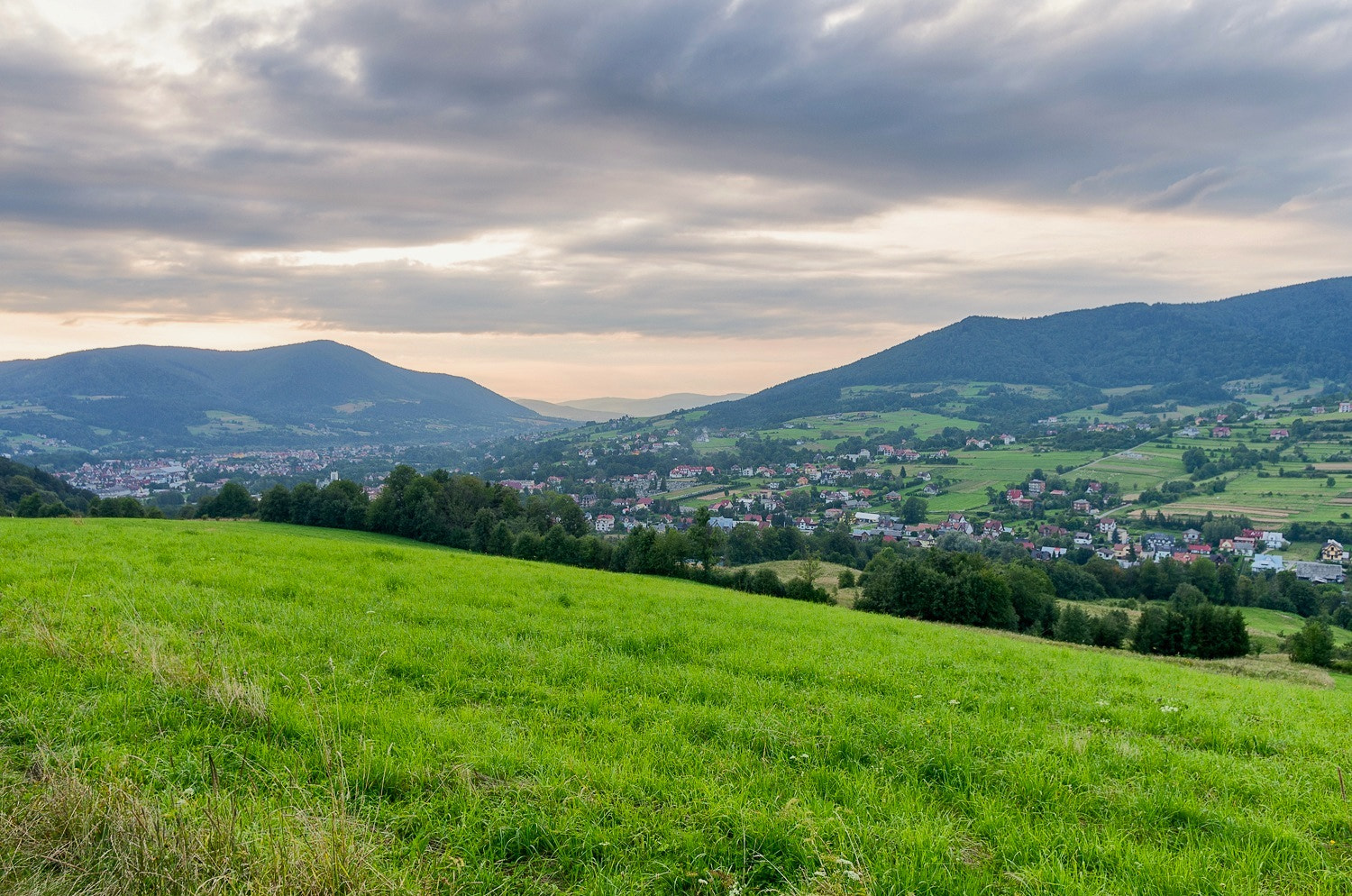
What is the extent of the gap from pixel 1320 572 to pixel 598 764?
124 m

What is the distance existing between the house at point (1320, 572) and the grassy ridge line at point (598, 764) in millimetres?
110285

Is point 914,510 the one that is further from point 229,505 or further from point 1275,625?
point 229,505

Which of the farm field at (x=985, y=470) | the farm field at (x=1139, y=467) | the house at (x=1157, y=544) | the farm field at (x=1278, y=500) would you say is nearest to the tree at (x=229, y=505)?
the farm field at (x=985, y=470)

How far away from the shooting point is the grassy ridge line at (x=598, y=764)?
3672 mm

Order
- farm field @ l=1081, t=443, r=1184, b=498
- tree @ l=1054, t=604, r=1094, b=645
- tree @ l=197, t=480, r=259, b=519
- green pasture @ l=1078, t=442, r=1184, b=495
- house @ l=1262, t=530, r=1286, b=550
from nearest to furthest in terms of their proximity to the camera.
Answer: tree @ l=1054, t=604, r=1094, b=645 → tree @ l=197, t=480, r=259, b=519 → house @ l=1262, t=530, r=1286, b=550 → farm field @ l=1081, t=443, r=1184, b=498 → green pasture @ l=1078, t=442, r=1184, b=495

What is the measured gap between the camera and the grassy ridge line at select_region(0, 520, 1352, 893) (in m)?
Answer: 3.67

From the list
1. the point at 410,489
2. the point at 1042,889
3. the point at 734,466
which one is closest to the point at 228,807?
the point at 1042,889

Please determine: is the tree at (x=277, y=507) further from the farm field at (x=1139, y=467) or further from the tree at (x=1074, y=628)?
the farm field at (x=1139, y=467)

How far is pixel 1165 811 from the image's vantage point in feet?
15.6

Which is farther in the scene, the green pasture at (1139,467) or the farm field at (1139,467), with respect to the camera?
the green pasture at (1139,467)

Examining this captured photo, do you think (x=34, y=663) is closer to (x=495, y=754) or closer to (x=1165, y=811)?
(x=495, y=754)

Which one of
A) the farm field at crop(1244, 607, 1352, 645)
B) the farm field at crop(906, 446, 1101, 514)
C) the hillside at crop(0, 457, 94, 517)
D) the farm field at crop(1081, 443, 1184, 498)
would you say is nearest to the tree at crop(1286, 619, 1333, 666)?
the farm field at crop(1244, 607, 1352, 645)

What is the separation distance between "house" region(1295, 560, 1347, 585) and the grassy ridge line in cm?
11029

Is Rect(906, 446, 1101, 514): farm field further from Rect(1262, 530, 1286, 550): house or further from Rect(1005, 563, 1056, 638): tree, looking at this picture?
Rect(1005, 563, 1056, 638): tree
